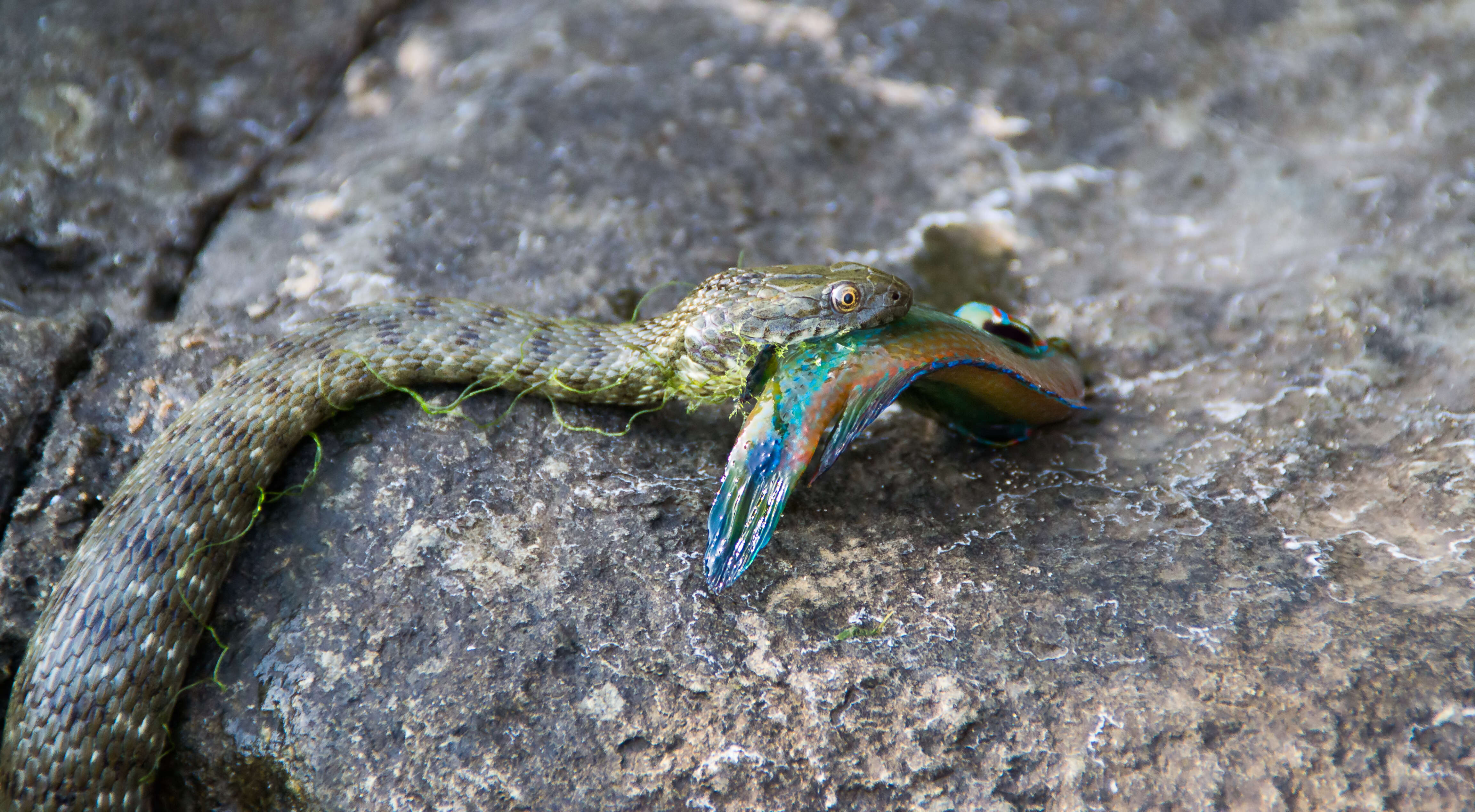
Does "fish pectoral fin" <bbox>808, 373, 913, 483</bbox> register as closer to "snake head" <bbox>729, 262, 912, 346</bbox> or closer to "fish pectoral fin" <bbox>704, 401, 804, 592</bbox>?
"fish pectoral fin" <bbox>704, 401, 804, 592</bbox>

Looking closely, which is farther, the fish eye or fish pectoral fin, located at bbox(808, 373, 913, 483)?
the fish eye

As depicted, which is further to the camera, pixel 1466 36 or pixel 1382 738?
pixel 1466 36

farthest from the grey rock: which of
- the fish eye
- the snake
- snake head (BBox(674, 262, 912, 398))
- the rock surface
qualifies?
the fish eye

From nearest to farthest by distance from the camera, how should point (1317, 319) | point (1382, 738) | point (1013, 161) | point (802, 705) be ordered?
→ point (1382, 738), point (802, 705), point (1317, 319), point (1013, 161)

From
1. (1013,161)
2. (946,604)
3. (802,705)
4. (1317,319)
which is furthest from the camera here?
(1013,161)

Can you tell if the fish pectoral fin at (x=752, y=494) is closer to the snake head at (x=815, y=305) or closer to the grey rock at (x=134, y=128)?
the snake head at (x=815, y=305)

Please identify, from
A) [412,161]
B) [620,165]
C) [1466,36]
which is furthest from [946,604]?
[1466,36]

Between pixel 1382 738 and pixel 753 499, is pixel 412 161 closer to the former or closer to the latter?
pixel 753 499
